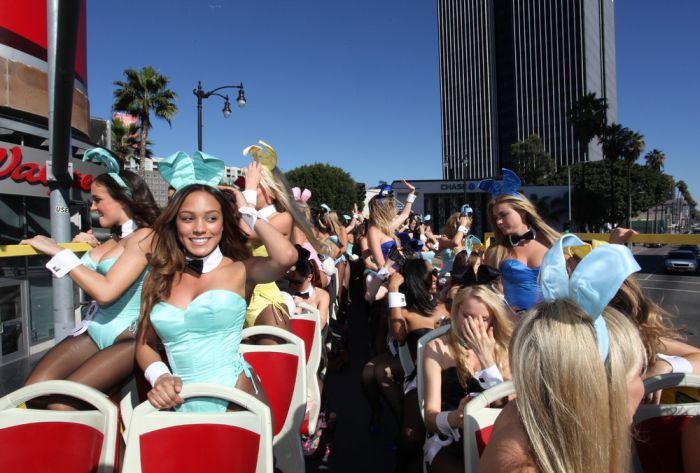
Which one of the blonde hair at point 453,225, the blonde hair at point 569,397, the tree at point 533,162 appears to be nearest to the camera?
the blonde hair at point 569,397

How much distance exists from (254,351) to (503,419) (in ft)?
5.39

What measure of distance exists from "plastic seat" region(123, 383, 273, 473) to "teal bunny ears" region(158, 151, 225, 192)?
110cm

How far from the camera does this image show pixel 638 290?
218cm

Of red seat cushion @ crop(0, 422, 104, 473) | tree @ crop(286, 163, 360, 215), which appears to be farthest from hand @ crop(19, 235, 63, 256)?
tree @ crop(286, 163, 360, 215)

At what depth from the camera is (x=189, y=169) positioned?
2.13 meters

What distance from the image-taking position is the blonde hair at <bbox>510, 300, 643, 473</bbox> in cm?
110

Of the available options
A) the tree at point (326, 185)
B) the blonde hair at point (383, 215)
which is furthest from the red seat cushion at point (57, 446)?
the tree at point (326, 185)

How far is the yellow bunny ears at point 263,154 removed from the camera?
2.62 m

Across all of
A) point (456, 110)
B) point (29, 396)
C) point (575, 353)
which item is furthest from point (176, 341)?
point (456, 110)

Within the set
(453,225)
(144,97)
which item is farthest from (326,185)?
(453,225)

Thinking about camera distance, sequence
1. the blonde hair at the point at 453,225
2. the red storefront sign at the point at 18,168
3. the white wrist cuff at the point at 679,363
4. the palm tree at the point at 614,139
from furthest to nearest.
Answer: the palm tree at the point at 614,139, the red storefront sign at the point at 18,168, the blonde hair at the point at 453,225, the white wrist cuff at the point at 679,363

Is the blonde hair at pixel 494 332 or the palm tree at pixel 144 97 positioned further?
the palm tree at pixel 144 97

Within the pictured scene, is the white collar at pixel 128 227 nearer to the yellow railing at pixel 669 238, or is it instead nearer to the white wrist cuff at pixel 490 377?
the white wrist cuff at pixel 490 377

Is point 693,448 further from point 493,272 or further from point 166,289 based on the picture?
point 166,289
